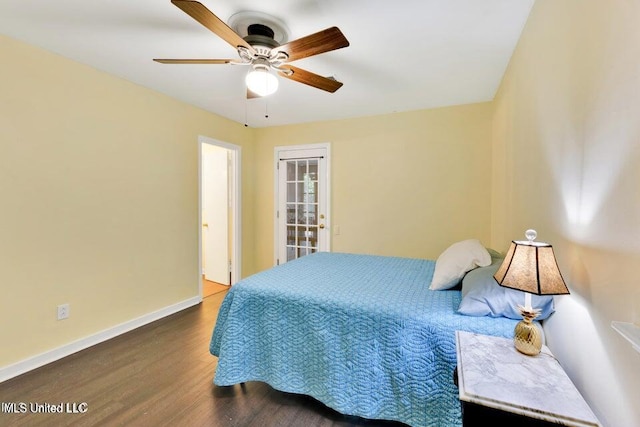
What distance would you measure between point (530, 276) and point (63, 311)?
3.22 metres

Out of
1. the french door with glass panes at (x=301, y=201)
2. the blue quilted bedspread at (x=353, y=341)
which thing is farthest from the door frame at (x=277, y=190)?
the blue quilted bedspread at (x=353, y=341)

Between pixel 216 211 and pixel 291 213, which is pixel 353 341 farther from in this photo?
pixel 216 211

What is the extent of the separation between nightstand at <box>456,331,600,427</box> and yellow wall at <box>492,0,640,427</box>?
0.28 feet

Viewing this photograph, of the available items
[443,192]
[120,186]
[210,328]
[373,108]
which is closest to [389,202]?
[443,192]

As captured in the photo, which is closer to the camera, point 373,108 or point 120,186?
point 120,186

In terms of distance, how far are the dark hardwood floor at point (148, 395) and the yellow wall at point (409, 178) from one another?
7.36ft

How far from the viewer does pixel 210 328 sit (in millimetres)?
2881

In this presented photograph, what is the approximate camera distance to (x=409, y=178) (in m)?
3.52

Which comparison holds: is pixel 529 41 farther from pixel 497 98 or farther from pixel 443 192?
pixel 443 192

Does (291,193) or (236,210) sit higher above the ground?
(291,193)

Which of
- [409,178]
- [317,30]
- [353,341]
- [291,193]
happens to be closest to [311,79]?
[317,30]

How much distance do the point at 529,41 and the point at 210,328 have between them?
344 centimetres

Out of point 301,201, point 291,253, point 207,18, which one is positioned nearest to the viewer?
point 207,18

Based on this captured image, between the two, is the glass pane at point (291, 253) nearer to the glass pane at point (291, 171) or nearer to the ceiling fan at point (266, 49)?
the glass pane at point (291, 171)
